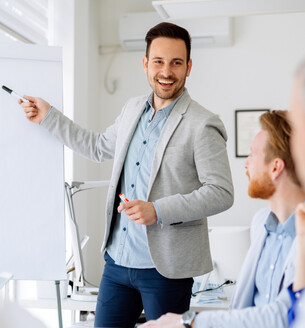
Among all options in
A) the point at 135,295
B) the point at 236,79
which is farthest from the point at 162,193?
the point at 236,79

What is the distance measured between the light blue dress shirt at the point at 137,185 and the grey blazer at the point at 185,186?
0.03 metres

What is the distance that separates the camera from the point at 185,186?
1.98m

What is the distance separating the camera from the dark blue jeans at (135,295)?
6.26 ft

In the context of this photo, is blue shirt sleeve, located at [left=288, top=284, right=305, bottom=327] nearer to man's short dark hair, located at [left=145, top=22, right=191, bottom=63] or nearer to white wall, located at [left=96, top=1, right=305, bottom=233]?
man's short dark hair, located at [left=145, top=22, right=191, bottom=63]

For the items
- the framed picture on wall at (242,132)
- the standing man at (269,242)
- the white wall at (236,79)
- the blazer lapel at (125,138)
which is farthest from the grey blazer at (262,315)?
the framed picture on wall at (242,132)

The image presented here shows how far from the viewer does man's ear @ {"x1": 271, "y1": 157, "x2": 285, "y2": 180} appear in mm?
1536

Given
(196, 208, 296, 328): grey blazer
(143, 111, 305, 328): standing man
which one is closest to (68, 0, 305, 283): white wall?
(143, 111, 305, 328): standing man

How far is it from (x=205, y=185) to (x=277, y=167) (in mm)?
427

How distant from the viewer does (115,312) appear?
199 cm

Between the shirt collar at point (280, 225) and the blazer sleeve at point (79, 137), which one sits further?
the blazer sleeve at point (79, 137)

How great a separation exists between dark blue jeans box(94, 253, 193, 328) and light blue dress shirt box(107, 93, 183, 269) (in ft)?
0.13

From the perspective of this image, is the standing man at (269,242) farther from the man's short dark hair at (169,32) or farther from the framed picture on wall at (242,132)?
the framed picture on wall at (242,132)

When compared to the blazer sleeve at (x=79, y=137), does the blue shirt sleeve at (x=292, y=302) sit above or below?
below

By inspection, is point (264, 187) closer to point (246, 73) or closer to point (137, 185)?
point (137, 185)
